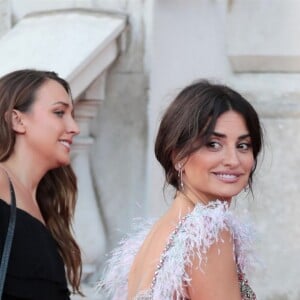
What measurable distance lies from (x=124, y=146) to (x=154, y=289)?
2416mm

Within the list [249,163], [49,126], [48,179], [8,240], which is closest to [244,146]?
[249,163]

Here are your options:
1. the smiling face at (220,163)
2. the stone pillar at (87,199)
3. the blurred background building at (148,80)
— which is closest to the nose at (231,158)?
the smiling face at (220,163)

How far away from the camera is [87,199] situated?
5.12 m

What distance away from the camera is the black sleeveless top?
3266mm

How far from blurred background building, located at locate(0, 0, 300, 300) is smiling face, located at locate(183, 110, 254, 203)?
1947 mm

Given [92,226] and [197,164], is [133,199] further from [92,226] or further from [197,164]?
[197,164]

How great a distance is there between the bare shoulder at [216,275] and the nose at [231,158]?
216 mm

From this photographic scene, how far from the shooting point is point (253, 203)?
5371 millimetres

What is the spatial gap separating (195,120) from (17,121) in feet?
2.94

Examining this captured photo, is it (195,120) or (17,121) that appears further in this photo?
(17,121)

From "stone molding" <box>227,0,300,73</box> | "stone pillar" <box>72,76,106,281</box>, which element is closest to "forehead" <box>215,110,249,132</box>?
"stone pillar" <box>72,76,106,281</box>

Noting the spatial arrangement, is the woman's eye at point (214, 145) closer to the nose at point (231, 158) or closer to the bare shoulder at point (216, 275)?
the nose at point (231, 158)

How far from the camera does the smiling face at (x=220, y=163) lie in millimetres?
2865

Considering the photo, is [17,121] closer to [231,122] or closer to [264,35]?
[231,122]
